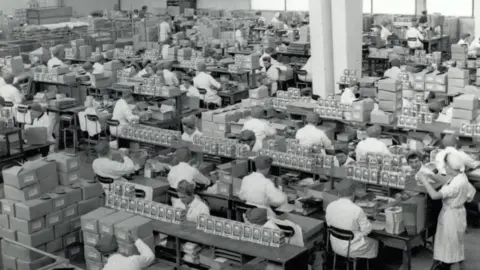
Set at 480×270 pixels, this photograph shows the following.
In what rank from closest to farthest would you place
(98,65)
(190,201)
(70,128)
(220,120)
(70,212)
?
(190,201) < (70,212) < (220,120) < (70,128) < (98,65)

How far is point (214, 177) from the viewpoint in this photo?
10344mm

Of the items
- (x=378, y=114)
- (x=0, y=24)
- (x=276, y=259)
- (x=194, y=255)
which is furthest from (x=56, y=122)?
(x=0, y=24)

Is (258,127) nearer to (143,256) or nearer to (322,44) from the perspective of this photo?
(322,44)

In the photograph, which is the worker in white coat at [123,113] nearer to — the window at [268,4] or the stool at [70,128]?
the stool at [70,128]

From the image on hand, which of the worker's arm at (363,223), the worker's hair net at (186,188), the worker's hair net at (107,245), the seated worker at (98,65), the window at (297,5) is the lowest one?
the worker's arm at (363,223)

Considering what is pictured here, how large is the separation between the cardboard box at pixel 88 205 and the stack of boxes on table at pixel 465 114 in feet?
18.8

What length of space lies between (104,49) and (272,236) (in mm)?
14923

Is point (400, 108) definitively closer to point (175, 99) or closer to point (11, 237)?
point (175, 99)

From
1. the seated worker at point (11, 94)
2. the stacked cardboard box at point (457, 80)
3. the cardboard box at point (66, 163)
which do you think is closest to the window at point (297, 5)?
the stacked cardboard box at point (457, 80)

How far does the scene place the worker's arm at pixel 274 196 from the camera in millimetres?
9109

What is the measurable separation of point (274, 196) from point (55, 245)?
2729 mm

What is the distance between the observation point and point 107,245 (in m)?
7.46

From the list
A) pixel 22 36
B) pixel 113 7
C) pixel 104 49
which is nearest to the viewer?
pixel 104 49

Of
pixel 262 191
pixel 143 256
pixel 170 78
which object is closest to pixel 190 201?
pixel 262 191
